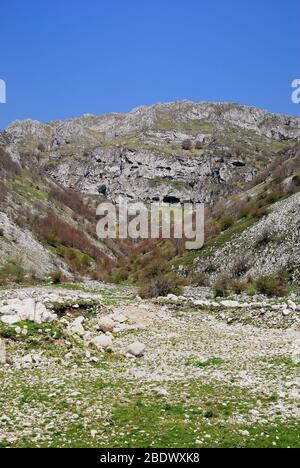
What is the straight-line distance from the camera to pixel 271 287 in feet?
131

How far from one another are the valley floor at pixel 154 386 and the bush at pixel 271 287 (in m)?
11.8

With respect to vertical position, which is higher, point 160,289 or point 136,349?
point 160,289

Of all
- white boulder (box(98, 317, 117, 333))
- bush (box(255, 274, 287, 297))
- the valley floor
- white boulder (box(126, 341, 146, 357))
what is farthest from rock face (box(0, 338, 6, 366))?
bush (box(255, 274, 287, 297))

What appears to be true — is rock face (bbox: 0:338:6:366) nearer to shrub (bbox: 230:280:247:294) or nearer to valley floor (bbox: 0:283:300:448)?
valley floor (bbox: 0:283:300:448)

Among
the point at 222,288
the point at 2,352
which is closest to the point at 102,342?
the point at 2,352

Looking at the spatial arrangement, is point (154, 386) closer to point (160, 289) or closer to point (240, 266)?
point (160, 289)

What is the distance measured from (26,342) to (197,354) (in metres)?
8.62

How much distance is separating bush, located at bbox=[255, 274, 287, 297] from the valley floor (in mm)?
11801

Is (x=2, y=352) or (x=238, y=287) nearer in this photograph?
(x=2, y=352)

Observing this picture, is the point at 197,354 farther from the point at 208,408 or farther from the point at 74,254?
the point at 74,254

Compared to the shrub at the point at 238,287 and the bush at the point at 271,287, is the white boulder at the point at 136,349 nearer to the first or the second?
the bush at the point at 271,287

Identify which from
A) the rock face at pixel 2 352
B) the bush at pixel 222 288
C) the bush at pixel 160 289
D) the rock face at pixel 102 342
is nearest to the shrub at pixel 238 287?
the bush at pixel 222 288

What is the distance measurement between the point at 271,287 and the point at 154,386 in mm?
25222
